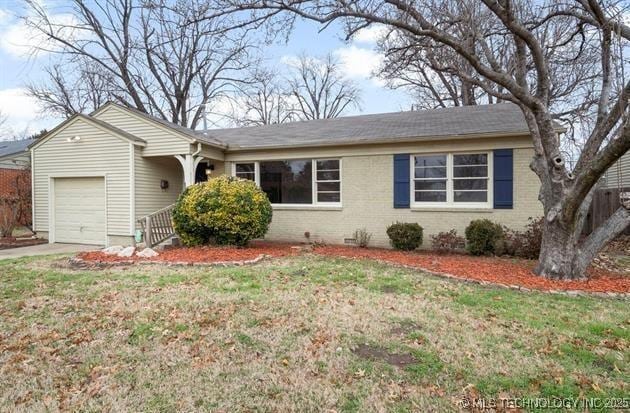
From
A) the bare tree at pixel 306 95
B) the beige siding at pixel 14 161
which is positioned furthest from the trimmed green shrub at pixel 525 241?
the beige siding at pixel 14 161

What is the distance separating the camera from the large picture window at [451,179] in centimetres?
966

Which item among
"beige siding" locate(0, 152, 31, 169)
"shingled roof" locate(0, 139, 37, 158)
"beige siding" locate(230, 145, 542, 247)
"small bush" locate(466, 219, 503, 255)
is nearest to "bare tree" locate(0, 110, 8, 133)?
"shingled roof" locate(0, 139, 37, 158)

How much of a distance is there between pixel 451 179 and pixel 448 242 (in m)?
1.76

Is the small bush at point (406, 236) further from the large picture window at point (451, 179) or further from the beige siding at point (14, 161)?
the beige siding at point (14, 161)

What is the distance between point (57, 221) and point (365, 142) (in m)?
10.3

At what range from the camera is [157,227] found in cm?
1025

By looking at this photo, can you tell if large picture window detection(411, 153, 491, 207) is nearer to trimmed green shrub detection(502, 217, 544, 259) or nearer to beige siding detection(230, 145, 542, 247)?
beige siding detection(230, 145, 542, 247)

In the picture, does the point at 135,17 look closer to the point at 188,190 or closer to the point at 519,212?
the point at 188,190

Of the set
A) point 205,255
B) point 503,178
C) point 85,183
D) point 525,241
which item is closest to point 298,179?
point 205,255

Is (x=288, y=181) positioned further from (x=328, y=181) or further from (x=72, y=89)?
(x=72, y=89)

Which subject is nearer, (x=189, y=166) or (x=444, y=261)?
(x=444, y=261)

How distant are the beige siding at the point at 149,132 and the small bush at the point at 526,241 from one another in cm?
909

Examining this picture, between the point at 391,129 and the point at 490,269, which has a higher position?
the point at 391,129

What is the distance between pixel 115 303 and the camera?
5.02 metres
